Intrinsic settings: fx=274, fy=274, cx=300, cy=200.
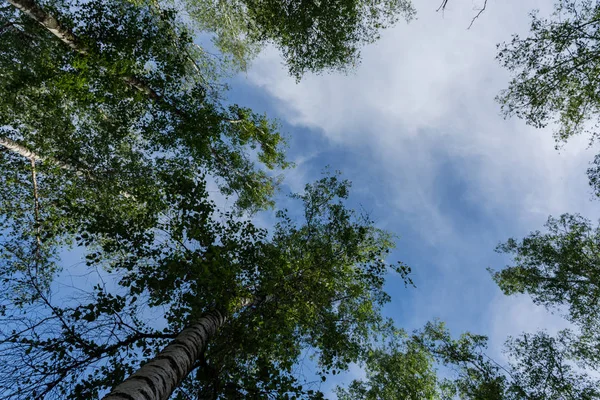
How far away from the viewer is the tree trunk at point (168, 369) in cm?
321

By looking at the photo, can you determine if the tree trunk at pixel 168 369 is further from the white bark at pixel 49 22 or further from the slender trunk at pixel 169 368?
the white bark at pixel 49 22

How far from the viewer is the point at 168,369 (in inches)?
158

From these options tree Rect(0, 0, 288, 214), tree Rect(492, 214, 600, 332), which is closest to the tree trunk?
tree Rect(0, 0, 288, 214)

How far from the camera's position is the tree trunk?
3.21 meters

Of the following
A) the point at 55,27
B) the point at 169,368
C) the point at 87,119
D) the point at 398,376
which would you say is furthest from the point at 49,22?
the point at 398,376

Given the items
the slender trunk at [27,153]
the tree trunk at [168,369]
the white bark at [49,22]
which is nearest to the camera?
the tree trunk at [168,369]

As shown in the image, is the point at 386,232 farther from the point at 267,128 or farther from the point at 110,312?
the point at 110,312

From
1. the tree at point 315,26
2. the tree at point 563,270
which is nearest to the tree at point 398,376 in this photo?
the tree at point 563,270

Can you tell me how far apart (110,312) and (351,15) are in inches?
424

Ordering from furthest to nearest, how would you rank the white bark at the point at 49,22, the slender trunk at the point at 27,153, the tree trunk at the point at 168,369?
the slender trunk at the point at 27,153 < the white bark at the point at 49,22 < the tree trunk at the point at 168,369

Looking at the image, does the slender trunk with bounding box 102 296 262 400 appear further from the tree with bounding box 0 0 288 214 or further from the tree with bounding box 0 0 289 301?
the tree with bounding box 0 0 288 214

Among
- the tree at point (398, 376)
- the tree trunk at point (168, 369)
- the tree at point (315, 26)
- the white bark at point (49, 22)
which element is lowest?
the tree trunk at point (168, 369)

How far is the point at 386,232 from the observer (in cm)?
1316

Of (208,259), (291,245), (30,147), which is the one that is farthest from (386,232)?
(30,147)
